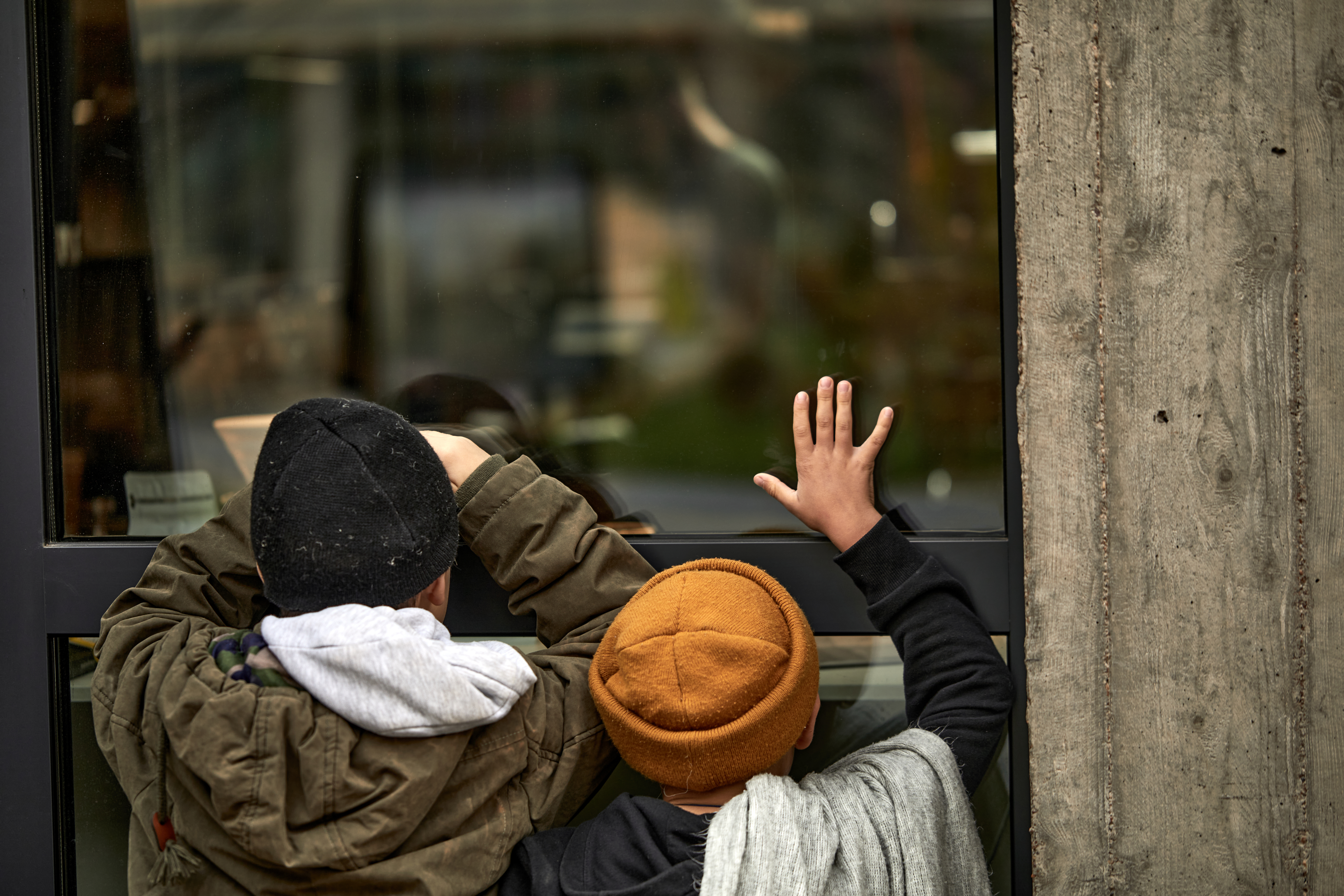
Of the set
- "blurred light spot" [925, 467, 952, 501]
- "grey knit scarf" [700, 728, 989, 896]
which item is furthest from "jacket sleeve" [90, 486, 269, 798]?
"blurred light spot" [925, 467, 952, 501]

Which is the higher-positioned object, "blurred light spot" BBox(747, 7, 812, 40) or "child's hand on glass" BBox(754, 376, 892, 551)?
"blurred light spot" BBox(747, 7, 812, 40)

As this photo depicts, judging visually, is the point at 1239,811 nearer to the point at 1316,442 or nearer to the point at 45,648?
the point at 1316,442

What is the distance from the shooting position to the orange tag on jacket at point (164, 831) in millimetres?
1131

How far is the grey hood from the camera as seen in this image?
103 centimetres

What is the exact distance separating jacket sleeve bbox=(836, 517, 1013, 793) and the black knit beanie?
2.00 feet

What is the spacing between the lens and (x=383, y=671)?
1032mm

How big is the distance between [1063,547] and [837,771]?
1.59ft

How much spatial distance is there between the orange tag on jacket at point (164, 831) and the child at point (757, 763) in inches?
16.2

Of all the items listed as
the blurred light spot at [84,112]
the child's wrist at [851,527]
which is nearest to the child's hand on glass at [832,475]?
the child's wrist at [851,527]

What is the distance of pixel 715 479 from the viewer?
157 centimetres

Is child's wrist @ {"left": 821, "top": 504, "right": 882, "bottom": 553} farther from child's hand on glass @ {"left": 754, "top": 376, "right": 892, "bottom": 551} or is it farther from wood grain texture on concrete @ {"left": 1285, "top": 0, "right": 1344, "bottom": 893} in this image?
wood grain texture on concrete @ {"left": 1285, "top": 0, "right": 1344, "bottom": 893}

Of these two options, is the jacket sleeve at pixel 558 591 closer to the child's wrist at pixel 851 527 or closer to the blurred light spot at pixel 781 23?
the child's wrist at pixel 851 527

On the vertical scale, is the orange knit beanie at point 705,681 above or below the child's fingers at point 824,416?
below

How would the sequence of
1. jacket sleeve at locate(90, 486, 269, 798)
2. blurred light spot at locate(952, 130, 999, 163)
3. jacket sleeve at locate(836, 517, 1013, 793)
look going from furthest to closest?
blurred light spot at locate(952, 130, 999, 163)
jacket sleeve at locate(836, 517, 1013, 793)
jacket sleeve at locate(90, 486, 269, 798)
